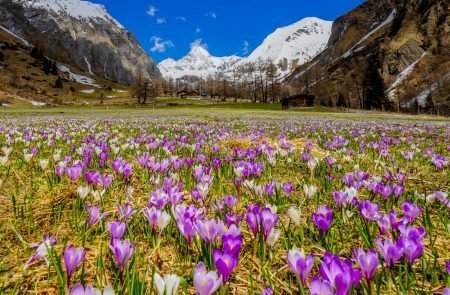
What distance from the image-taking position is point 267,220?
1958mm

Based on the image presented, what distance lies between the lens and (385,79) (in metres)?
118

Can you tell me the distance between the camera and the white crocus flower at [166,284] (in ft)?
4.25

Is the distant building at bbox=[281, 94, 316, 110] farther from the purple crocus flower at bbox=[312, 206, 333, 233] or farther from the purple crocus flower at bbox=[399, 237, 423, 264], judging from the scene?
the purple crocus flower at bbox=[399, 237, 423, 264]

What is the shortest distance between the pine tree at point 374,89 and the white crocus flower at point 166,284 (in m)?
123

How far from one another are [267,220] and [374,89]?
13189cm

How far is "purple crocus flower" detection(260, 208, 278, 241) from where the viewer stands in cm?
196

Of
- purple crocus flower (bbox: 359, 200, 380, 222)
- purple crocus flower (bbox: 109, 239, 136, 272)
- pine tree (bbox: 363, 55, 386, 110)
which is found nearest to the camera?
purple crocus flower (bbox: 109, 239, 136, 272)

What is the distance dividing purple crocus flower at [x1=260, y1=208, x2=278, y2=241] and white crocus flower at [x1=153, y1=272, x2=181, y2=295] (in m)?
0.79

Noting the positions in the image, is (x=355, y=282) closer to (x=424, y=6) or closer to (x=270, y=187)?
(x=270, y=187)

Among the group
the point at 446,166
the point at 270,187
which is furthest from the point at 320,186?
the point at 446,166

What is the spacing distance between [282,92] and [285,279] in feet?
624

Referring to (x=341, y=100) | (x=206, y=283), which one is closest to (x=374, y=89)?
(x=341, y=100)

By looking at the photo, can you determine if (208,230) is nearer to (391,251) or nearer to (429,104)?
(391,251)

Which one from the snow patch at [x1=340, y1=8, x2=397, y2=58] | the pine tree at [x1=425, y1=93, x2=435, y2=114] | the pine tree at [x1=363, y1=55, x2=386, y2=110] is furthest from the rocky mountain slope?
the snow patch at [x1=340, y1=8, x2=397, y2=58]
